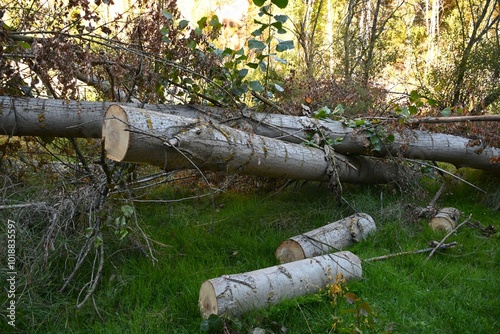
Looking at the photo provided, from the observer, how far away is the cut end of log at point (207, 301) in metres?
3.20

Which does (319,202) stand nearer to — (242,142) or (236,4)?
(242,142)

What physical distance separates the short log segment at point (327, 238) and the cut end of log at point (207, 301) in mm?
1122

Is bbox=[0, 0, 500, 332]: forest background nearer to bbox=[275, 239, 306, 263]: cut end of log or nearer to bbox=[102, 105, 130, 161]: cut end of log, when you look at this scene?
bbox=[102, 105, 130, 161]: cut end of log

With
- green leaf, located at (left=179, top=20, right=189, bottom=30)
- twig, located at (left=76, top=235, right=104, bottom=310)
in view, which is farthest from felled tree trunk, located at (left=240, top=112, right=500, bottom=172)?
twig, located at (left=76, top=235, right=104, bottom=310)

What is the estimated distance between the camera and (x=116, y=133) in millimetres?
3469

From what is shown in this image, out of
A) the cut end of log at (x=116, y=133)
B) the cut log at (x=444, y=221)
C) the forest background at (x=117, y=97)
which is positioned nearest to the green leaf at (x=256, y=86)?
the forest background at (x=117, y=97)

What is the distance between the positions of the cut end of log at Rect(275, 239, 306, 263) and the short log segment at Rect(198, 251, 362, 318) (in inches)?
13.4

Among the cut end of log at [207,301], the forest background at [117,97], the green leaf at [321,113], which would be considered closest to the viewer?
the cut end of log at [207,301]

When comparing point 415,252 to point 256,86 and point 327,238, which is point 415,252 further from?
point 256,86

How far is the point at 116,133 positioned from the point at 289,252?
72.0 inches

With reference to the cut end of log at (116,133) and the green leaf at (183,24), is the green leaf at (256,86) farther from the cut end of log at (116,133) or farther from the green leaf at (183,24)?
the cut end of log at (116,133)

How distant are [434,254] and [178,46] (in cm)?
328

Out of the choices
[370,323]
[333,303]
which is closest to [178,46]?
[333,303]

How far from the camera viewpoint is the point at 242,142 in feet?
13.4
